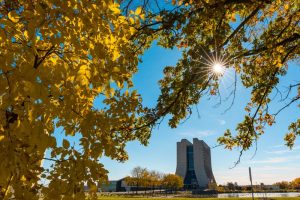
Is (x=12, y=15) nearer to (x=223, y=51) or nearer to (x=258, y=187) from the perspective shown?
(x=223, y=51)

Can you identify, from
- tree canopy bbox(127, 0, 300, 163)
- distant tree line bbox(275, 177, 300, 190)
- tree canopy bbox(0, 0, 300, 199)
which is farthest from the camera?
distant tree line bbox(275, 177, 300, 190)

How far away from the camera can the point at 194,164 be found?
5172 inches

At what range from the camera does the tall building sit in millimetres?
129375

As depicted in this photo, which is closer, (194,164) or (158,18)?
(158,18)

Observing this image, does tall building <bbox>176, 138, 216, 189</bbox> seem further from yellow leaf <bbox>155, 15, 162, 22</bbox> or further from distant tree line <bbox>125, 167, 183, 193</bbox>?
yellow leaf <bbox>155, 15, 162, 22</bbox>

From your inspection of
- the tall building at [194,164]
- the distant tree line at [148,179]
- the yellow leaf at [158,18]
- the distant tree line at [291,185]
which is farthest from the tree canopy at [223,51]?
the distant tree line at [291,185]

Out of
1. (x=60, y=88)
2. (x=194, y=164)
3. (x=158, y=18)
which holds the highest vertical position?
(x=194, y=164)

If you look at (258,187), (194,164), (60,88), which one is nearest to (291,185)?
(258,187)

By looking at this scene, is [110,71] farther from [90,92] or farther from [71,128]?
[71,128]

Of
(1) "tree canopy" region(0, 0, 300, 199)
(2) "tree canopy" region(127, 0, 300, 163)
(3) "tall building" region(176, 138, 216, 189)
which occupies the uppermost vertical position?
(3) "tall building" region(176, 138, 216, 189)

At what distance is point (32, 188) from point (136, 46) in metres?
5.80

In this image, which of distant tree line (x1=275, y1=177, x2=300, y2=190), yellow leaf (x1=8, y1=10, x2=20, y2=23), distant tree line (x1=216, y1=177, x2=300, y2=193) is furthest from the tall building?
yellow leaf (x1=8, y1=10, x2=20, y2=23)

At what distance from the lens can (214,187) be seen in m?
112

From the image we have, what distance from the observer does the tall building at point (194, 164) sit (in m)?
129
